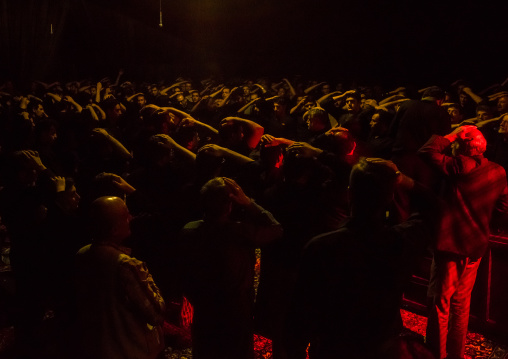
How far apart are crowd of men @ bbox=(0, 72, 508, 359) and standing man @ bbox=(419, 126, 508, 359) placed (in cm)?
1

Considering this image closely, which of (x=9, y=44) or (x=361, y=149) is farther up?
(x=9, y=44)

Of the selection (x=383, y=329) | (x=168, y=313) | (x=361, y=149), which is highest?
(x=361, y=149)

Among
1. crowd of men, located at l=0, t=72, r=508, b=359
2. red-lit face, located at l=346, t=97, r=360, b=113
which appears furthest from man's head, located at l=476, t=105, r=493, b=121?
red-lit face, located at l=346, t=97, r=360, b=113

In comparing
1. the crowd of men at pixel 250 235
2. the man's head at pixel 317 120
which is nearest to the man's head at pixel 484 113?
the crowd of men at pixel 250 235

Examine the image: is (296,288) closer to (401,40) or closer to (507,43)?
(507,43)

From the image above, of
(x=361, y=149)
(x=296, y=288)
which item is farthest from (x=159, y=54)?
(x=296, y=288)

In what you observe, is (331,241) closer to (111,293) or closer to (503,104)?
(111,293)

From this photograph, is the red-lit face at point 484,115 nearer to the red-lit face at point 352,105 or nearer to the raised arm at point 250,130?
the red-lit face at point 352,105

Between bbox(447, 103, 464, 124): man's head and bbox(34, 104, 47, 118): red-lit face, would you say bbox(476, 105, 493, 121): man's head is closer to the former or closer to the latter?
bbox(447, 103, 464, 124): man's head

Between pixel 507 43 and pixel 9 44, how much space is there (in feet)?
61.5

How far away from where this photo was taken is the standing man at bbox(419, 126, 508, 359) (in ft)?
12.7

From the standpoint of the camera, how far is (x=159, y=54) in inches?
910

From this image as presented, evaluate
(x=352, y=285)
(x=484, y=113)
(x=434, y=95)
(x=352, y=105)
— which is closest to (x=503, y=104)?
(x=484, y=113)

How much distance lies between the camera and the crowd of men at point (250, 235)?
2.24 meters
